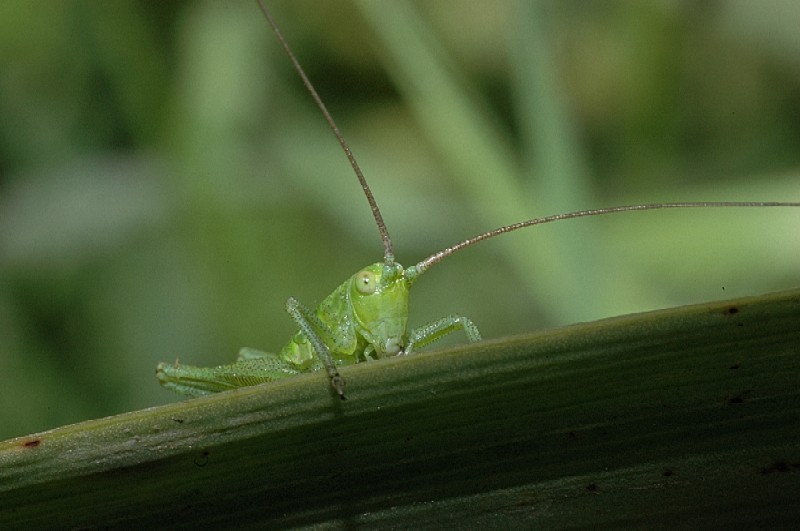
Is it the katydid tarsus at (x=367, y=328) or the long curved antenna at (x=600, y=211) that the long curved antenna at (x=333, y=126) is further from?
the long curved antenna at (x=600, y=211)

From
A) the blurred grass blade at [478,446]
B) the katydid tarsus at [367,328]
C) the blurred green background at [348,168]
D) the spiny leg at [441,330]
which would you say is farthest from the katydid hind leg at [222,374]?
the blurred grass blade at [478,446]

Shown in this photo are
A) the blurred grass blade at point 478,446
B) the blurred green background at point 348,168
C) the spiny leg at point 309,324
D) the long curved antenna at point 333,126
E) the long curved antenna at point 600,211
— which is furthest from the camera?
the blurred green background at point 348,168

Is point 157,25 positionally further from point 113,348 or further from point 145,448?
point 145,448

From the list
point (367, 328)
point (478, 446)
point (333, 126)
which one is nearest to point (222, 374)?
point (367, 328)


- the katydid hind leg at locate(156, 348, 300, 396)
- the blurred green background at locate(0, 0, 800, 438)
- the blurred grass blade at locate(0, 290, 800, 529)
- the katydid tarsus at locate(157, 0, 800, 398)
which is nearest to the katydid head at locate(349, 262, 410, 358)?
the katydid tarsus at locate(157, 0, 800, 398)

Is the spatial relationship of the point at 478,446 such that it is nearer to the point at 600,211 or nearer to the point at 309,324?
the point at 600,211

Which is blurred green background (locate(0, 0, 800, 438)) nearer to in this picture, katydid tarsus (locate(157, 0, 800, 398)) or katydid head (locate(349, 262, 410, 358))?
katydid tarsus (locate(157, 0, 800, 398))
